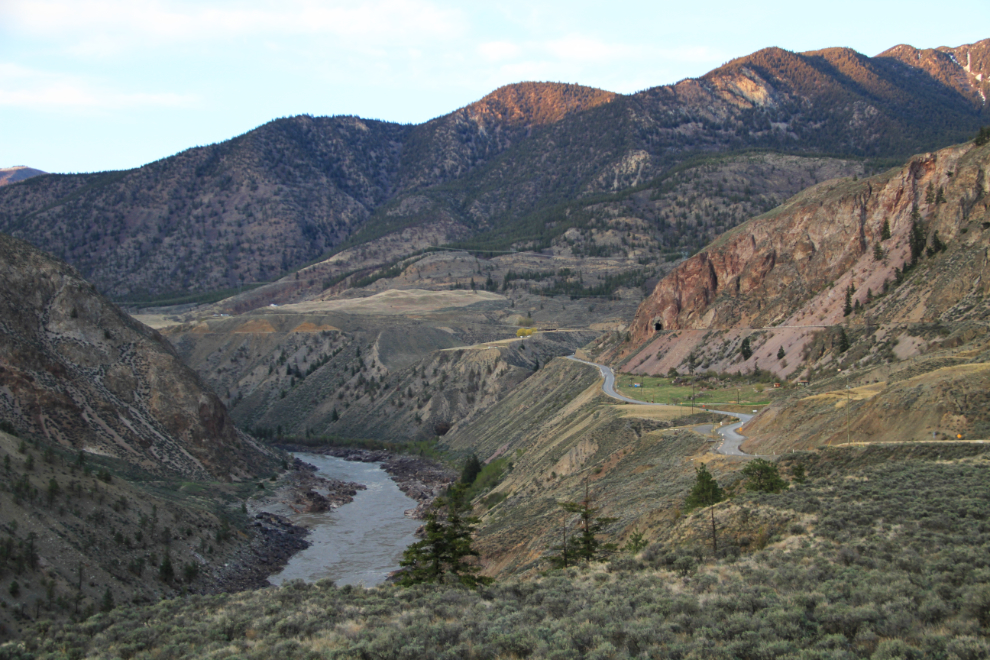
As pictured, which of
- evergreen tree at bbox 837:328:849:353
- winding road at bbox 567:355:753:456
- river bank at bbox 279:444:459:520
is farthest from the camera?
river bank at bbox 279:444:459:520

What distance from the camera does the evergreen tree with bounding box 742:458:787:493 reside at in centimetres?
2669

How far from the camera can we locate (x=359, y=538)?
185 feet

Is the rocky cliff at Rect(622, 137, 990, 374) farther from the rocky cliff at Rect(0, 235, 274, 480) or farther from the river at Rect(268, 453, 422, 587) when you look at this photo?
the rocky cliff at Rect(0, 235, 274, 480)

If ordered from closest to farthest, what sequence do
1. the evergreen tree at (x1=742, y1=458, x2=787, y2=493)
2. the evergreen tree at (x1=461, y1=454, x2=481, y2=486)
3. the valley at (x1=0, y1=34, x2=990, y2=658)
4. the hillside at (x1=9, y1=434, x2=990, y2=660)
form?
the hillside at (x1=9, y1=434, x2=990, y2=660), the valley at (x1=0, y1=34, x2=990, y2=658), the evergreen tree at (x1=742, y1=458, x2=787, y2=493), the evergreen tree at (x1=461, y1=454, x2=481, y2=486)

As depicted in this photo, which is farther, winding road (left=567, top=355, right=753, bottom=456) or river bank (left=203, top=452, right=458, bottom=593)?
river bank (left=203, top=452, right=458, bottom=593)

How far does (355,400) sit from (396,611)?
92835mm

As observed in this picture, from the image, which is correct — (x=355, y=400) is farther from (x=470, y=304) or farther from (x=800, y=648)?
(x=800, y=648)

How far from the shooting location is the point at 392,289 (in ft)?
595

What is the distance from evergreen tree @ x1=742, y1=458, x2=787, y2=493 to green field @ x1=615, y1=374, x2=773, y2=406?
2401cm

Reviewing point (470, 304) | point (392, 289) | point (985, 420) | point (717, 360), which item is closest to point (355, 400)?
point (470, 304)

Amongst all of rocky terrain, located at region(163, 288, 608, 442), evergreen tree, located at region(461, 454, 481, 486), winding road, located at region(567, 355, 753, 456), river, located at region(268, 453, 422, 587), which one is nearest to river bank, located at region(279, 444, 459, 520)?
river, located at region(268, 453, 422, 587)

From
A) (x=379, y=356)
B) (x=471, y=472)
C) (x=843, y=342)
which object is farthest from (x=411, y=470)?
(x=843, y=342)

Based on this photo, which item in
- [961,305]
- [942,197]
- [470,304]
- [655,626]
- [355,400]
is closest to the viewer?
[655,626]

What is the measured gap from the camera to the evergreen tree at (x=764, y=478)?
2669 centimetres
